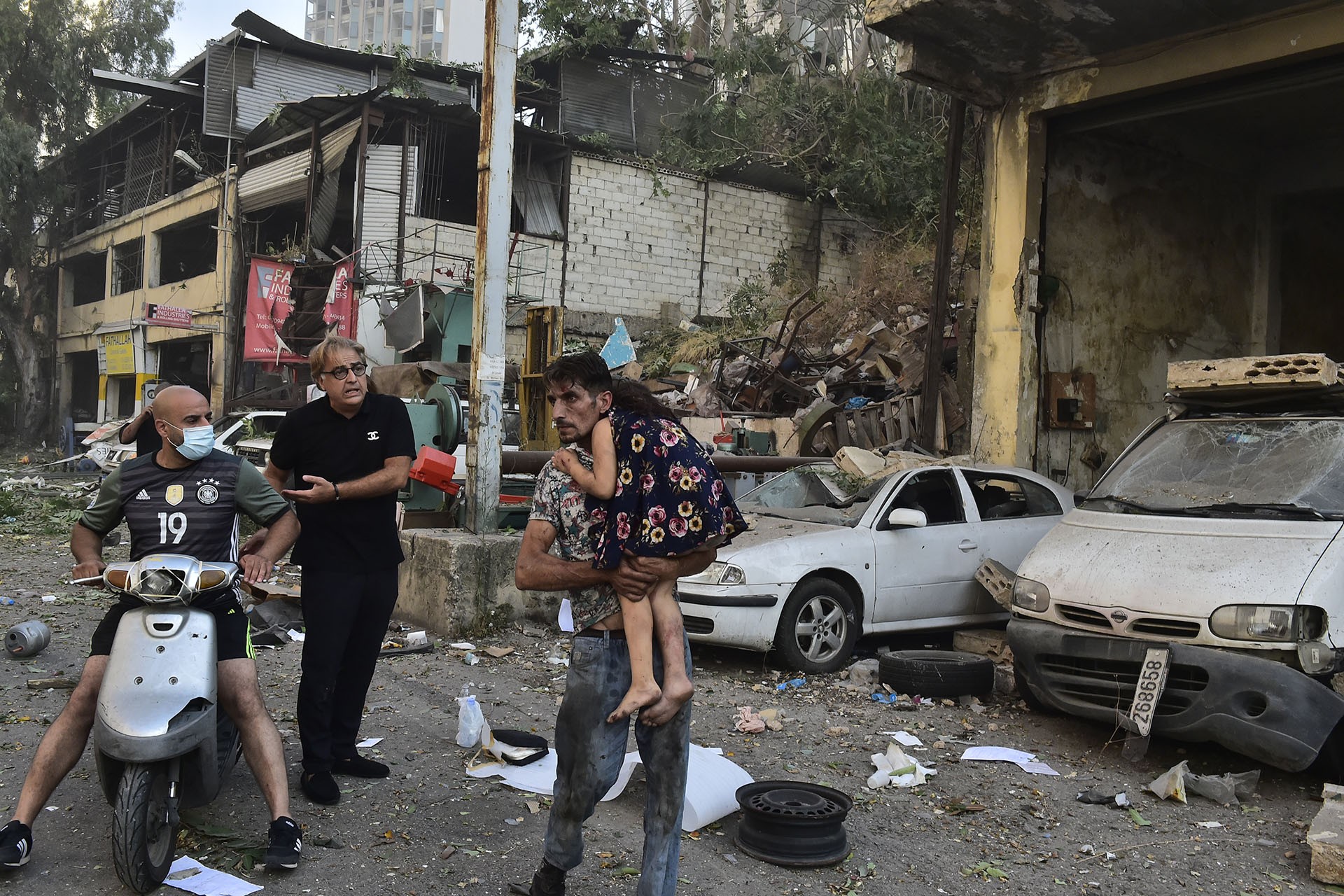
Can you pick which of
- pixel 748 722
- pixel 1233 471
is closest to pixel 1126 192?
pixel 1233 471

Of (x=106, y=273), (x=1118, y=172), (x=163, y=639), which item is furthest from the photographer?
(x=106, y=273)

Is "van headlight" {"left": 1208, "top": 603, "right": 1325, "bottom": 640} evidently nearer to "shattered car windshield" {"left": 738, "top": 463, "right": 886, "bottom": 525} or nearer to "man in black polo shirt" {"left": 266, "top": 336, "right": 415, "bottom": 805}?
"shattered car windshield" {"left": 738, "top": 463, "right": 886, "bottom": 525}

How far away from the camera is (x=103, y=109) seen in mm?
34938

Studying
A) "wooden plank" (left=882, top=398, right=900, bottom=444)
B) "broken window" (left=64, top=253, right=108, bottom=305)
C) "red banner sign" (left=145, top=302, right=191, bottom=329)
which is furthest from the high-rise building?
"wooden plank" (left=882, top=398, right=900, bottom=444)

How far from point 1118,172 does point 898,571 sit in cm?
568

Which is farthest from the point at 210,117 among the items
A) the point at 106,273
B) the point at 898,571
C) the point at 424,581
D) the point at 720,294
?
the point at 898,571

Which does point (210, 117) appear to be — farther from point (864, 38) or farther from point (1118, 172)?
point (1118, 172)

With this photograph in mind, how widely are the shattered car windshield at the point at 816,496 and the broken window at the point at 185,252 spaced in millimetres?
26327

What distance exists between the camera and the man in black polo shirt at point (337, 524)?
429 centimetres

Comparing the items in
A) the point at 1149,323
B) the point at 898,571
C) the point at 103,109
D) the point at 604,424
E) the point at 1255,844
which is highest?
the point at 103,109

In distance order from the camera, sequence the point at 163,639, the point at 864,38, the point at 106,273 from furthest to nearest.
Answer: the point at 106,273
the point at 864,38
the point at 163,639

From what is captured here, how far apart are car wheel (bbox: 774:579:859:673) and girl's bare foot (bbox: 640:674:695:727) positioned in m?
4.02

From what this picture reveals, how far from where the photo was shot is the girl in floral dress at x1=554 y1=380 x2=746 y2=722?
9.70 ft

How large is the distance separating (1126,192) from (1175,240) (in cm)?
92
